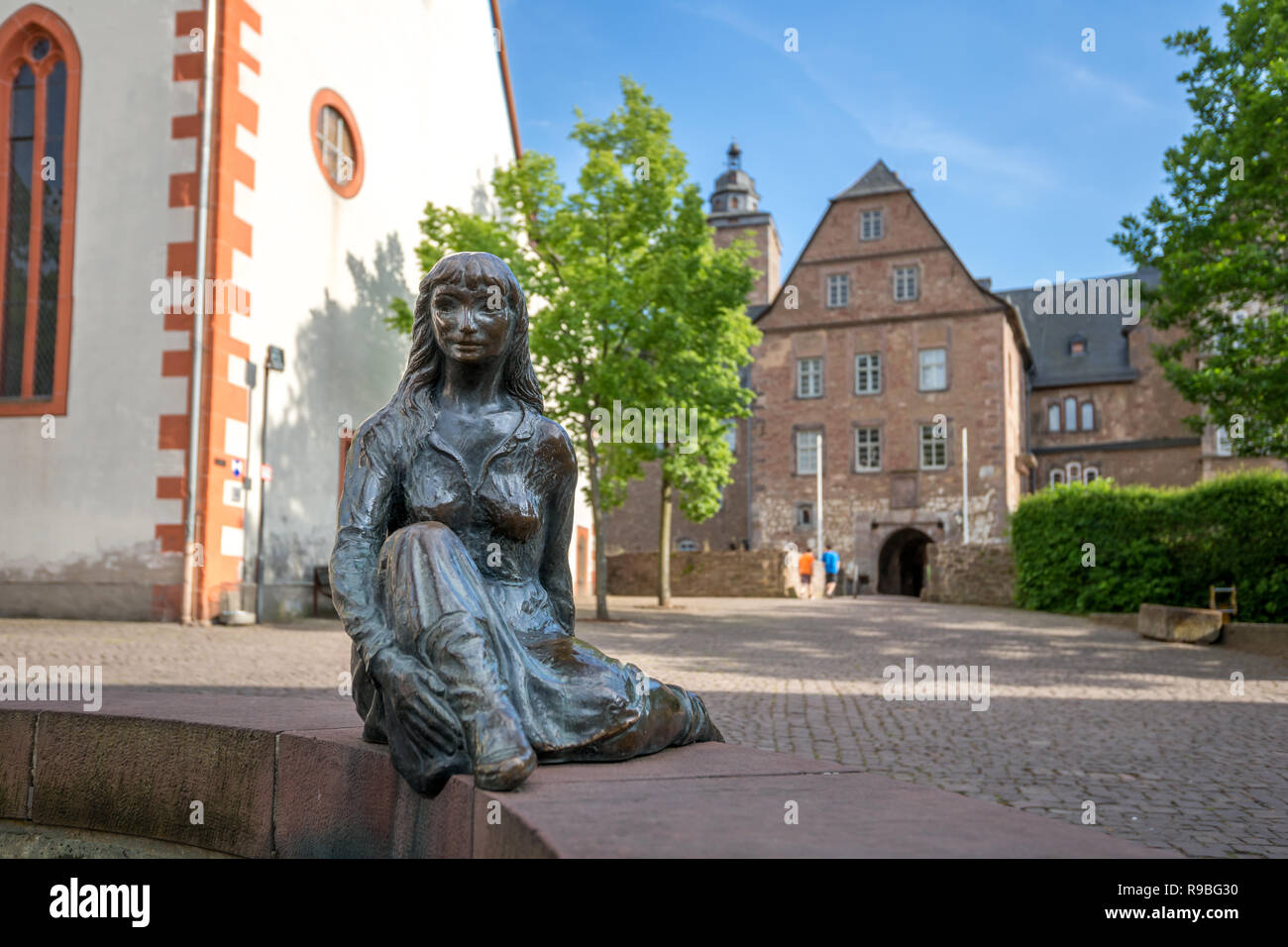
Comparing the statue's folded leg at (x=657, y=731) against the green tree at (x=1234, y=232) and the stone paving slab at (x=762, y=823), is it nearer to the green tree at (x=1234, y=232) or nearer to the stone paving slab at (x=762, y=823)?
the stone paving slab at (x=762, y=823)

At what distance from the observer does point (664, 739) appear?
3121mm

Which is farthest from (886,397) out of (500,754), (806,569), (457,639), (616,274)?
(500,754)

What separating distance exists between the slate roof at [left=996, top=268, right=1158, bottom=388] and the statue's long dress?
48261 mm

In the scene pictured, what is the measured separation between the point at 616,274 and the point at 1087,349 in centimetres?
3756

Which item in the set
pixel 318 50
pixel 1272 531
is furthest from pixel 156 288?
pixel 1272 531

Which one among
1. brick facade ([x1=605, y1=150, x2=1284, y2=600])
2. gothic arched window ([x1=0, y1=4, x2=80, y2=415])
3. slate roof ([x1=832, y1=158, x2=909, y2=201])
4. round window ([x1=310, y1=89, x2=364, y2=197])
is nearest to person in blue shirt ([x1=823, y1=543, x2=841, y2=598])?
brick facade ([x1=605, y1=150, x2=1284, y2=600])

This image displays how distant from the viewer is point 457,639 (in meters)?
2.70

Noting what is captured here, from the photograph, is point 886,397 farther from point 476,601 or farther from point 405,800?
point 405,800

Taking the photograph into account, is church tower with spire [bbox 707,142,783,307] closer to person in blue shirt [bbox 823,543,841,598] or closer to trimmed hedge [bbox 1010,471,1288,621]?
person in blue shirt [bbox 823,543,841,598]

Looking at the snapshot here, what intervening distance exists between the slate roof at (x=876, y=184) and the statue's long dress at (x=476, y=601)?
38.1m

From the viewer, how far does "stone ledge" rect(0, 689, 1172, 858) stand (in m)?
2.04

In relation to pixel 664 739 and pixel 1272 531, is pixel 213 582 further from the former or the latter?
pixel 1272 531

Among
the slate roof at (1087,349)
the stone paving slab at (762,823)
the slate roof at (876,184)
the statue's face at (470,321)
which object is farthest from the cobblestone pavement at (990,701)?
the slate roof at (1087,349)
